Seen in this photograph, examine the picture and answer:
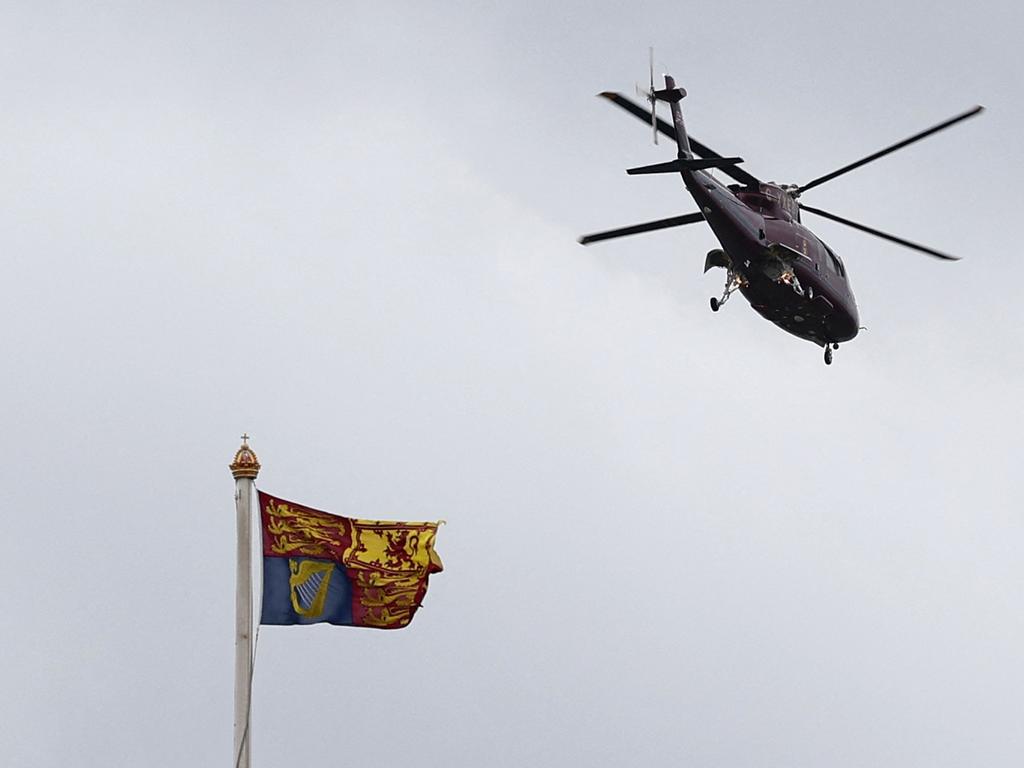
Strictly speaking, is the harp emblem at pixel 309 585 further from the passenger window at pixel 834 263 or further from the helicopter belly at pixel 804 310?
the passenger window at pixel 834 263

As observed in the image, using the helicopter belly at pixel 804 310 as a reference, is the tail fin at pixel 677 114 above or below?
above

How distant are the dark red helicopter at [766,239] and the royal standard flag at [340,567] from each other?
2784 centimetres

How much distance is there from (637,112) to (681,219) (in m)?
5.07

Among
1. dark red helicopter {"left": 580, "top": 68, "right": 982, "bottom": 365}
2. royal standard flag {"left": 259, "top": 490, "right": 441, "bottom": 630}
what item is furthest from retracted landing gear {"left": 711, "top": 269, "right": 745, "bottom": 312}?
royal standard flag {"left": 259, "top": 490, "right": 441, "bottom": 630}

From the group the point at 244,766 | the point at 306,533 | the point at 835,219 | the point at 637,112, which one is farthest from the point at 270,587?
the point at 835,219

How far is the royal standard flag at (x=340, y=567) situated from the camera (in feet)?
123

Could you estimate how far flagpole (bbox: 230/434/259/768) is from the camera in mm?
34562

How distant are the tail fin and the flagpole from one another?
35.1 metres

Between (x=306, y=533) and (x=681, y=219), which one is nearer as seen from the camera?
(x=306, y=533)

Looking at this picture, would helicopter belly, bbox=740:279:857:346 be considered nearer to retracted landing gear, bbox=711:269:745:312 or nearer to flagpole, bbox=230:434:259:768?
retracted landing gear, bbox=711:269:745:312

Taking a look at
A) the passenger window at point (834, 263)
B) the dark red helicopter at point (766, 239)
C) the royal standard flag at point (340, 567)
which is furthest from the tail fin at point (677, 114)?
the royal standard flag at point (340, 567)

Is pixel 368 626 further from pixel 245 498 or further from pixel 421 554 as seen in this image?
pixel 245 498

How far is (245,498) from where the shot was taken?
116 ft

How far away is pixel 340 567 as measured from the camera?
37938 mm
